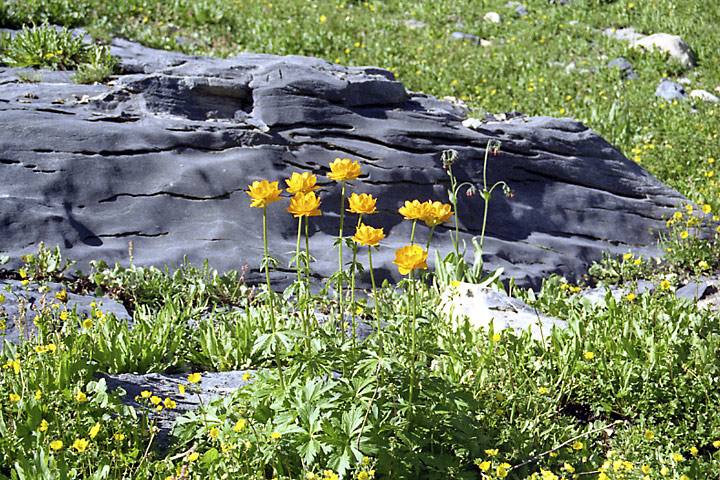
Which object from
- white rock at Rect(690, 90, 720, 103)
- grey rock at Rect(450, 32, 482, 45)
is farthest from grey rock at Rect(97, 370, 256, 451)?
grey rock at Rect(450, 32, 482, 45)

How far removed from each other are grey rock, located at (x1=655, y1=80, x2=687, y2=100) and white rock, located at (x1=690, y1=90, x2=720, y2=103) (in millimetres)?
157

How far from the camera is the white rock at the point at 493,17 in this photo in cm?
1377

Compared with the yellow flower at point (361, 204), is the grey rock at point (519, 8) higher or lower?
higher

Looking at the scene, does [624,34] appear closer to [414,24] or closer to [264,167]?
[414,24]

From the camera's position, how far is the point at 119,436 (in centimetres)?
284

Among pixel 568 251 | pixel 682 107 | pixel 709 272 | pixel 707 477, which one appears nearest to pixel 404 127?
pixel 568 251

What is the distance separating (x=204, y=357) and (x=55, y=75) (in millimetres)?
4408

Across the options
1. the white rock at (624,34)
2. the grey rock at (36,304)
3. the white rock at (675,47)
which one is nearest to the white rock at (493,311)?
the grey rock at (36,304)

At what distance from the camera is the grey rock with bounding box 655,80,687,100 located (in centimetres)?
1057

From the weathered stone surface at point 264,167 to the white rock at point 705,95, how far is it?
3.93 m

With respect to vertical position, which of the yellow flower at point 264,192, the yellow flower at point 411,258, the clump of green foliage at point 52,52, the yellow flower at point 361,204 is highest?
the clump of green foliage at point 52,52

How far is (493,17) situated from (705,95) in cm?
522

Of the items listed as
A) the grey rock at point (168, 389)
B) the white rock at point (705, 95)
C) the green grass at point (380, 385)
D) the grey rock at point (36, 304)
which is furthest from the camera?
the white rock at point (705, 95)

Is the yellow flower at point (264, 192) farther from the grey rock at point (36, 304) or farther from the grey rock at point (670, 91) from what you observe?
the grey rock at point (670, 91)
